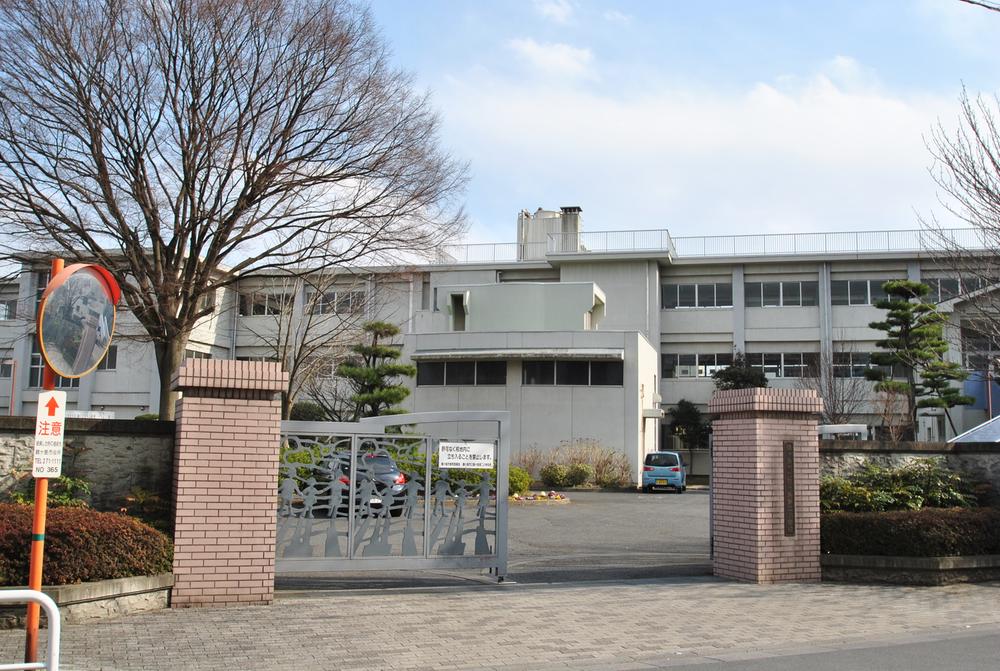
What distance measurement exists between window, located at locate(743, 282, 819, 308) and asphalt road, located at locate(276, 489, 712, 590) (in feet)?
81.9

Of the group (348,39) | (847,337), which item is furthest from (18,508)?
(847,337)

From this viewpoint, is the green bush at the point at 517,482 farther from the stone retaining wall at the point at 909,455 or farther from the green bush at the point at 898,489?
the green bush at the point at 898,489

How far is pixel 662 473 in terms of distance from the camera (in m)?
35.3

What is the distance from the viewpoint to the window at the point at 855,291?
161 ft

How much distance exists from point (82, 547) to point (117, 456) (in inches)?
70.0

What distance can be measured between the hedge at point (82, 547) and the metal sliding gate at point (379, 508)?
178cm

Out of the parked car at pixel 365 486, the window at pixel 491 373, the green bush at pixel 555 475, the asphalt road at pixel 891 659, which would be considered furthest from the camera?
the window at pixel 491 373

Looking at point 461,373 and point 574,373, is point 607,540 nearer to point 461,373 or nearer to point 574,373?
point 574,373

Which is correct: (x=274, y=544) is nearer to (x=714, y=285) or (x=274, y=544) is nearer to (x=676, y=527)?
(x=676, y=527)

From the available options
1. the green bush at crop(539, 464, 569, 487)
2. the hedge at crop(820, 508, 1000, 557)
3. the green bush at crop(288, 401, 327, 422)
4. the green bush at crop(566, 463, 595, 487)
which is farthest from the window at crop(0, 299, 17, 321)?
the green bush at crop(566, 463, 595, 487)

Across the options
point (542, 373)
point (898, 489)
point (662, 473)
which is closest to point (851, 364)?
point (662, 473)

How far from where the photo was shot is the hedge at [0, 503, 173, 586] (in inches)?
340

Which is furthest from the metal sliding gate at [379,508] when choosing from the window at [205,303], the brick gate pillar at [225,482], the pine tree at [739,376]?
the pine tree at [739,376]

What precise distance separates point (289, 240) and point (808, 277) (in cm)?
3798
